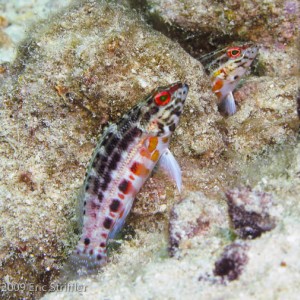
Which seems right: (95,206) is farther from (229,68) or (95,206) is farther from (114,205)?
(229,68)

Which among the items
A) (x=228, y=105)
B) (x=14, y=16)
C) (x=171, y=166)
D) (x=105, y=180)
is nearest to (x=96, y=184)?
(x=105, y=180)

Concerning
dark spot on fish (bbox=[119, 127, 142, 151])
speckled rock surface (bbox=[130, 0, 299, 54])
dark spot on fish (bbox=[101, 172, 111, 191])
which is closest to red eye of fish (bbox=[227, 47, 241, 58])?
speckled rock surface (bbox=[130, 0, 299, 54])

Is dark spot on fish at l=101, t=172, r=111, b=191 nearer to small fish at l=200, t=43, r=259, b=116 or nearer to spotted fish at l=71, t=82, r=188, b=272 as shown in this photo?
spotted fish at l=71, t=82, r=188, b=272

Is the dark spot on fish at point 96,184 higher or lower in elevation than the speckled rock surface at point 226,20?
lower

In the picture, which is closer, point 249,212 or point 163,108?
point 249,212

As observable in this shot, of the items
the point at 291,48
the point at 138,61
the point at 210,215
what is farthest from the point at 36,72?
the point at 291,48

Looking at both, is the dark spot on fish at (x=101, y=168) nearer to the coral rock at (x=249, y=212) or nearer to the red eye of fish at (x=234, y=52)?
the coral rock at (x=249, y=212)

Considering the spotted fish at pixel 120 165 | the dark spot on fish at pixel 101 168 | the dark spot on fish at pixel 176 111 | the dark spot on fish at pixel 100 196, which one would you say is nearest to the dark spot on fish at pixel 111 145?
the spotted fish at pixel 120 165
